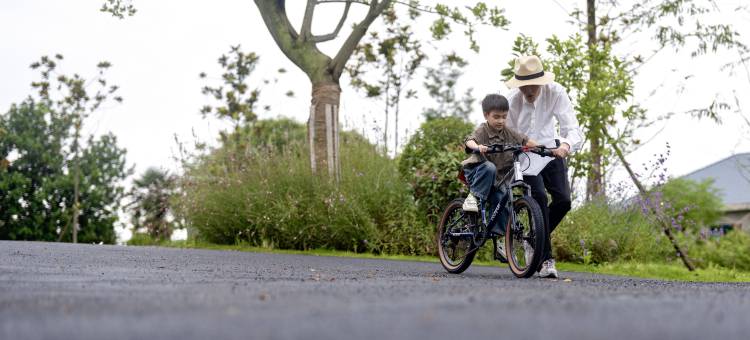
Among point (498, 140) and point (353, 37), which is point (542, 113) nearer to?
point (498, 140)

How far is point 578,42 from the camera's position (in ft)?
39.2

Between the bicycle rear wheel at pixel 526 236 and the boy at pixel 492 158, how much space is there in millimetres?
180

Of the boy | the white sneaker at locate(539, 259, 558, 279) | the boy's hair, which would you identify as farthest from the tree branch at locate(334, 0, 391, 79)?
the white sneaker at locate(539, 259, 558, 279)

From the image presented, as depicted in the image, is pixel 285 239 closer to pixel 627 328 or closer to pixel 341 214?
pixel 341 214

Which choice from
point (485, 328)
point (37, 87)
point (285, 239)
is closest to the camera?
point (485, 328)

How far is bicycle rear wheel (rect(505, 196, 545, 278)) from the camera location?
6828mm

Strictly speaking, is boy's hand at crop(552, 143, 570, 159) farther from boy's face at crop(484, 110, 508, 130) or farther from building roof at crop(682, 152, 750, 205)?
building roof at crop(682, 152, 750, 205)

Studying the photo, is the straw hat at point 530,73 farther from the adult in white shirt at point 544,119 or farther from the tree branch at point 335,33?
the tree branch at point 335,33

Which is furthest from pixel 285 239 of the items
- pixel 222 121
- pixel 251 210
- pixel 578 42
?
pixel 222 121

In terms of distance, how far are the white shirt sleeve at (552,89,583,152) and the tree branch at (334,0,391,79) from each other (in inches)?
345

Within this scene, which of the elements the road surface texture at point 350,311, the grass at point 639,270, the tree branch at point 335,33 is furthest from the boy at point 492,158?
the tree branch at point 335,33

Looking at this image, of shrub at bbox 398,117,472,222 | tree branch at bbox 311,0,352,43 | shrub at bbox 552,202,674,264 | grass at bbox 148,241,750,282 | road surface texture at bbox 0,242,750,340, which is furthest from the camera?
tree branch at bbox 311,0,352,43

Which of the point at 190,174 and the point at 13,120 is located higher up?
the point at 13,120

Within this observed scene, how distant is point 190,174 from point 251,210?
138 inches
